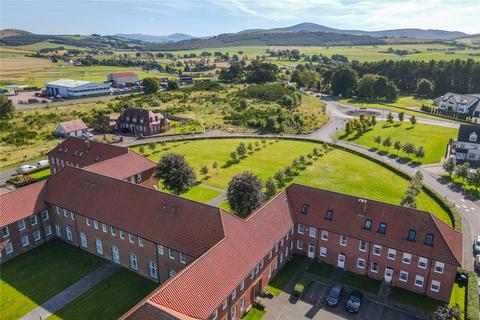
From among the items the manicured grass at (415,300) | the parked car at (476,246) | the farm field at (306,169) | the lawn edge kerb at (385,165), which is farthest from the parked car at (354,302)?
the farm field at (306,169)

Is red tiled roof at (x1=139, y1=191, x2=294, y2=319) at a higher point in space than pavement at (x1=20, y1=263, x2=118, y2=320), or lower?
higher

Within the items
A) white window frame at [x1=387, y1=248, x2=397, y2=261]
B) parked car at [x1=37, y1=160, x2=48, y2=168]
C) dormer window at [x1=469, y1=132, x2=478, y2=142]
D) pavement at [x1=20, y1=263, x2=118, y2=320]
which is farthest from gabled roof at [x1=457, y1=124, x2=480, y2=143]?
parked car at [x1=37, y1=160, x2=48, y2=168]

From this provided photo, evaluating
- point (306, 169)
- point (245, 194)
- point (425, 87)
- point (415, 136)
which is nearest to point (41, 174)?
point (245, 194)

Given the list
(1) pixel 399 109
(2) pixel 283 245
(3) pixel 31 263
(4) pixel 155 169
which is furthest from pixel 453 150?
(3) pixel 31 263

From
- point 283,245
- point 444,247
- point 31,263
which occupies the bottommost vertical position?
point 31,263

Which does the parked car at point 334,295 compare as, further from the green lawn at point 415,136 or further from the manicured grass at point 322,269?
the green lawn at point 415,136

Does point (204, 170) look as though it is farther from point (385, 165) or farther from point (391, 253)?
point (391, 253)

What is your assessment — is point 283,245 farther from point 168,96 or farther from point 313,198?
point 168,96

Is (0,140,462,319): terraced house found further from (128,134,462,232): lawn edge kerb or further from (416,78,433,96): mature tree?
(416,78,433,96): mature tree
